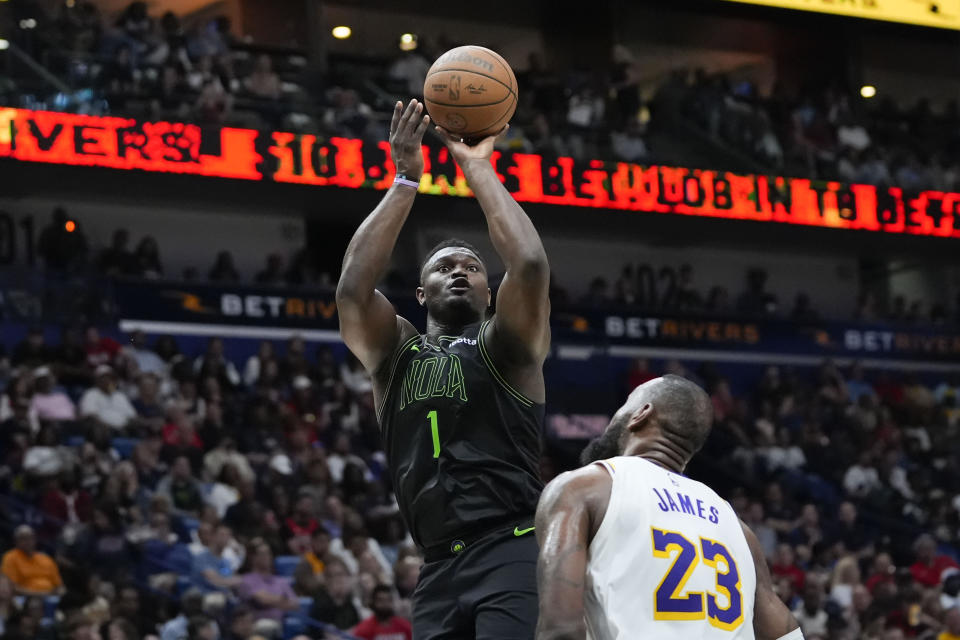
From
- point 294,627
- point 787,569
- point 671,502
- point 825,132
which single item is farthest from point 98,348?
point 825,132

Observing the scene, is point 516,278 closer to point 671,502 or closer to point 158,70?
point 671,502

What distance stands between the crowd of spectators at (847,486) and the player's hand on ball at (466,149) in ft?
34.3

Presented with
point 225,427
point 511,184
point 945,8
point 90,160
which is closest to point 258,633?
point 225,427

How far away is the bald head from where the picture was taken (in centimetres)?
436

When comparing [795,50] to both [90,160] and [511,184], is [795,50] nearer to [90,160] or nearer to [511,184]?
[511,184]

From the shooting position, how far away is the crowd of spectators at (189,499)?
11.6 meters

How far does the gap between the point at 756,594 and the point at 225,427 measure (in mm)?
11582

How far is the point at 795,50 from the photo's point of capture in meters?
29.4

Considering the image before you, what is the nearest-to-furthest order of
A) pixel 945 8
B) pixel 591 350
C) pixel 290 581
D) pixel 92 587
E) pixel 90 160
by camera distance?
pixel 92 587, pixel 290 581, pixel 90 160, pixel 591 350, pixel 945 8

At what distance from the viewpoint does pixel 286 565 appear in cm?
1316

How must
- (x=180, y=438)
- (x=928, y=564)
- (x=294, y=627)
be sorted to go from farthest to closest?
1. (x=928, y=564)
2. (x=180, y=438)
3. (x=294, y=627)

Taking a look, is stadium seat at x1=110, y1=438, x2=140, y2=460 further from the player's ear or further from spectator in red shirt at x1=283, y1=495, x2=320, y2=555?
the player's ear

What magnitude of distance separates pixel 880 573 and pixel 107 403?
26.9 ft

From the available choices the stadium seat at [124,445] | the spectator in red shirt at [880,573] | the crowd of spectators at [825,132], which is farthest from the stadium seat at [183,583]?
the crowd of spectators at [825,132]
